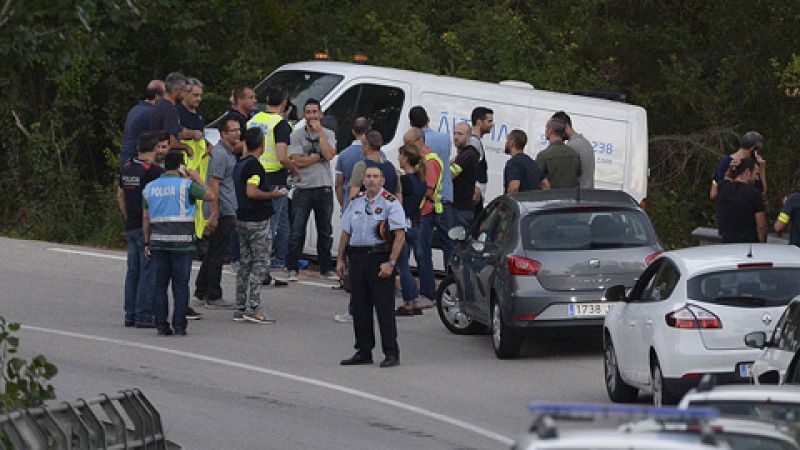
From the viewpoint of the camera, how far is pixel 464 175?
67.5 feet

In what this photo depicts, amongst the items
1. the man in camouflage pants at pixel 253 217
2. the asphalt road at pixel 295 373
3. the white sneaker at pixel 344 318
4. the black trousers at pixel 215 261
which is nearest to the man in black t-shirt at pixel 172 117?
the man in camouflage pants at pixel 253 217

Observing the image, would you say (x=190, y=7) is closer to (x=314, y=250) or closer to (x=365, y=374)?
(x=314, y=250)

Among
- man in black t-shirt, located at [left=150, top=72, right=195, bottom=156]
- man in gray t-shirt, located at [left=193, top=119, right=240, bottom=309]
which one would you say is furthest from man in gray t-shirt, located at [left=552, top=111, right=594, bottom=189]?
man in black t-shirt, located at [left=150, top=72, right=195, bottom=156]

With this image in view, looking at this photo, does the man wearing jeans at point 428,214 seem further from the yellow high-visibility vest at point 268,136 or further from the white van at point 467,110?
the white van at point 467,110

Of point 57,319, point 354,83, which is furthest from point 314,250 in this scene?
point 57,319

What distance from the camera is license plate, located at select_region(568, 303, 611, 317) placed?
55.5 feet

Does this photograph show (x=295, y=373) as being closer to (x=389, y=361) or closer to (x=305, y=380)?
(x=305, y=380)

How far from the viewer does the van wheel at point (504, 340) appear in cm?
1709

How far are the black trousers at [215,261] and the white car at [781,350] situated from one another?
757 cm

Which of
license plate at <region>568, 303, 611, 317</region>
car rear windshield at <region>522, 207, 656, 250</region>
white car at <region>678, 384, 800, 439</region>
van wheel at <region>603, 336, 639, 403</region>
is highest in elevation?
car rear windshield at <region>522, 207, 656, 250</region>

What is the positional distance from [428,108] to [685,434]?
1585cm

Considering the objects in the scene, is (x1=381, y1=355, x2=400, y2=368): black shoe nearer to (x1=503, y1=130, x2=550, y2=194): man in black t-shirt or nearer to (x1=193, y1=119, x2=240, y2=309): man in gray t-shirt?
(x1=193, y1=119, x2=240, y2=309): man in gray t-shirt

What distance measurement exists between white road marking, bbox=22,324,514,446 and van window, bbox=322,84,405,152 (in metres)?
5.67

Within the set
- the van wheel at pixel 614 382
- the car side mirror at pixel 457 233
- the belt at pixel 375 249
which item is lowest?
the van wheel at pixel 614 382
